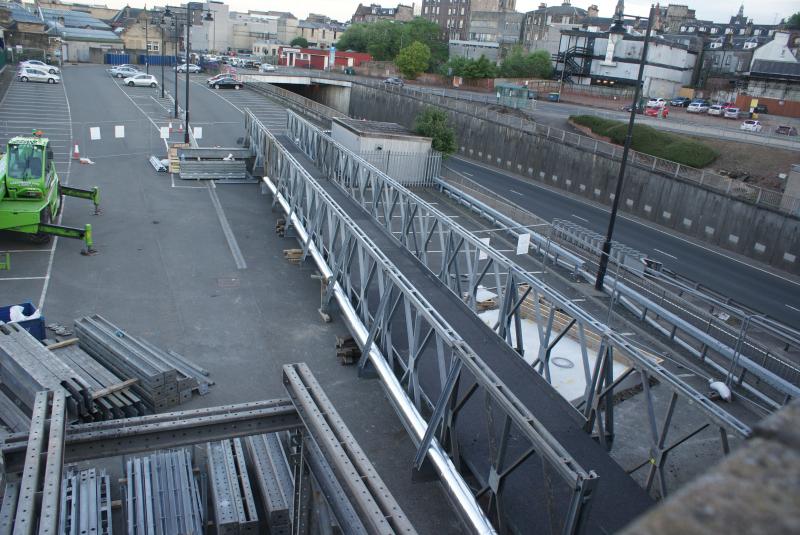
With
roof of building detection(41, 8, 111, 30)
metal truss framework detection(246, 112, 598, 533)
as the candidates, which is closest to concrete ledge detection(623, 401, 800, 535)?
metal truss framework detection(246, 112, 598, 533)

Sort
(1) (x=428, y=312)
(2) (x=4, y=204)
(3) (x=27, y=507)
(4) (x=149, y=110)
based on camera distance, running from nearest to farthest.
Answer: (3) (x=27, y=507), (1) (x=428, y=312), (2) (x=4, y=204), (4) (x=149, y=110)

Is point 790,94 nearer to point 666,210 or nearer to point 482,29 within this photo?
point 666,210

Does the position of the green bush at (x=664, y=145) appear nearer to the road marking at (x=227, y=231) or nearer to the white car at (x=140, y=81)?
the road marking at (x=227, y=231)

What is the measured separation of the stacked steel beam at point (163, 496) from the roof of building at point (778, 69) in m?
69.1

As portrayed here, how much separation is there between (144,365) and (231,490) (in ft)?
12.6

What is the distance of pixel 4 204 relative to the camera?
1762cm

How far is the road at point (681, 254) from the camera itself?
24.5 metres

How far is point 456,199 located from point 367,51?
308 feet

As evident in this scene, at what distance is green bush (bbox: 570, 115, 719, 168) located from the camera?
128 ft

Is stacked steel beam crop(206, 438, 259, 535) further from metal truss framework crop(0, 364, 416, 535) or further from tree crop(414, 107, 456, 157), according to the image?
tree crop(414, 107, 456, 157)

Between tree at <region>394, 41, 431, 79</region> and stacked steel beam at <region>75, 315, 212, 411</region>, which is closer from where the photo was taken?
stacked steel beam at <region>75, 315, 212, 411</region>

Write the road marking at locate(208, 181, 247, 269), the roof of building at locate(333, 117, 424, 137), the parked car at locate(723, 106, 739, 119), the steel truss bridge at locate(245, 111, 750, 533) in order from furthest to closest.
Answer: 1. the parked car at locate(723, 106, 739, 119)
2. the roof of building at locate(333, 117, 424, 137)
3. the road marking at locate(208, 181, 247, 269)
4. the steel truss bridge at locate(245, 111, 750, 533)

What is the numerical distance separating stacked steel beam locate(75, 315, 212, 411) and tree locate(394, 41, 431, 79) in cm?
8083

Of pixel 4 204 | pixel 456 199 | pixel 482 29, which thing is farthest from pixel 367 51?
pixel 4 204
